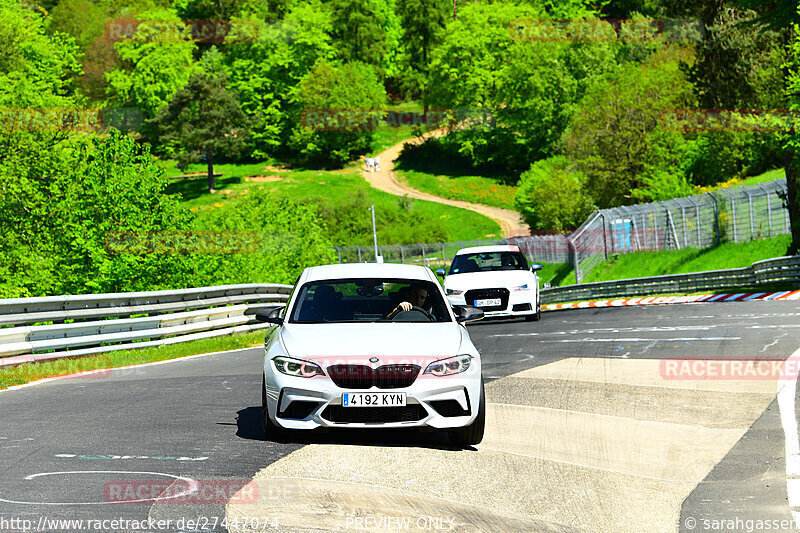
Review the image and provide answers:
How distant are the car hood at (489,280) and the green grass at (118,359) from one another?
4.71m

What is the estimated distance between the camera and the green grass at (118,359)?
1439 centimetres

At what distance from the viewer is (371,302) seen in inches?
364

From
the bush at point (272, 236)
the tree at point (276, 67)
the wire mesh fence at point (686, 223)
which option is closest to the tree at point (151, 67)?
the tree at point (276, 67)

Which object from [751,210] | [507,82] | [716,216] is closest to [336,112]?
[507,82]

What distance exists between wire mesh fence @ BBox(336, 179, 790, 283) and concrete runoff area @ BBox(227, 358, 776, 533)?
30.7 metres

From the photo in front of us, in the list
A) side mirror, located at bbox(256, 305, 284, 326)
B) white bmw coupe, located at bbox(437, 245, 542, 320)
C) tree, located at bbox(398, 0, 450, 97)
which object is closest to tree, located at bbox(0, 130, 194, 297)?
white bmw coupe, located at bbox(437, 245, 542, 320)

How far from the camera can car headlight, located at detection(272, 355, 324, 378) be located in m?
7.66

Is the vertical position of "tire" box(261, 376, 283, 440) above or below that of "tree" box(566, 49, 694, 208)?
above

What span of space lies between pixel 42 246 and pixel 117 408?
24.5 metres

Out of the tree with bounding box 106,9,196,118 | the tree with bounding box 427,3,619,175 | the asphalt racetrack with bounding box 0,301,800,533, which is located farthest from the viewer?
the tree with bounding box 106,9,196,118

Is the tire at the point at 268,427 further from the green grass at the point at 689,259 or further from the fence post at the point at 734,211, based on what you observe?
the fence post at the point at 734,211

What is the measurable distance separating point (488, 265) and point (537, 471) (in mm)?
16367

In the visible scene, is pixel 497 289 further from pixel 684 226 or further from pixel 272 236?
pixel 272 236

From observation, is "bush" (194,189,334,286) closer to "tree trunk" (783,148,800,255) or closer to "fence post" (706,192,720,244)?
"fence post" (706,192,720,244)
